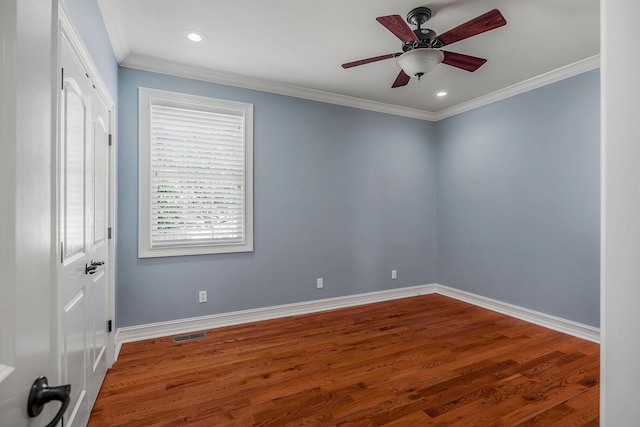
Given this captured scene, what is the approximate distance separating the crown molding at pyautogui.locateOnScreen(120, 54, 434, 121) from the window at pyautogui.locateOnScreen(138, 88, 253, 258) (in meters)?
0.22

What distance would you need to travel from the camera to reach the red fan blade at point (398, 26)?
1.98m

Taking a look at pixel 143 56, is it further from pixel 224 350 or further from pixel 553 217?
pixel 553 217

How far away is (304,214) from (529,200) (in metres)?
2.66

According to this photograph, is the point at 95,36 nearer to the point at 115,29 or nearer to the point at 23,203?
the point at 115,29

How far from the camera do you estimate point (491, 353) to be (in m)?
2.75

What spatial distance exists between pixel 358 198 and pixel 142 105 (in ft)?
8.90

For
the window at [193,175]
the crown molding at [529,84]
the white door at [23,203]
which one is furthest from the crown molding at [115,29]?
the crown molding at [529,84]

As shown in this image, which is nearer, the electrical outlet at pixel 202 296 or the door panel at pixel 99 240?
the door panel at pixel 99 240

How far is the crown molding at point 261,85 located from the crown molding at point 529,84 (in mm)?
483

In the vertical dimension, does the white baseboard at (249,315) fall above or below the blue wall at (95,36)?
below

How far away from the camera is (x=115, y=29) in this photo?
8.14 ft

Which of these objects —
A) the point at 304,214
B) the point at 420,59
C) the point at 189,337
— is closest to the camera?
the point at 420,59

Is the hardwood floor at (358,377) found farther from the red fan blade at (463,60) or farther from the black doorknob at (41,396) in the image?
the red fan blade at (463,60)

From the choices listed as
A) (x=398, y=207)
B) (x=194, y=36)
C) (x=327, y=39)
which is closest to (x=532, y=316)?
(x=398, y=207)
